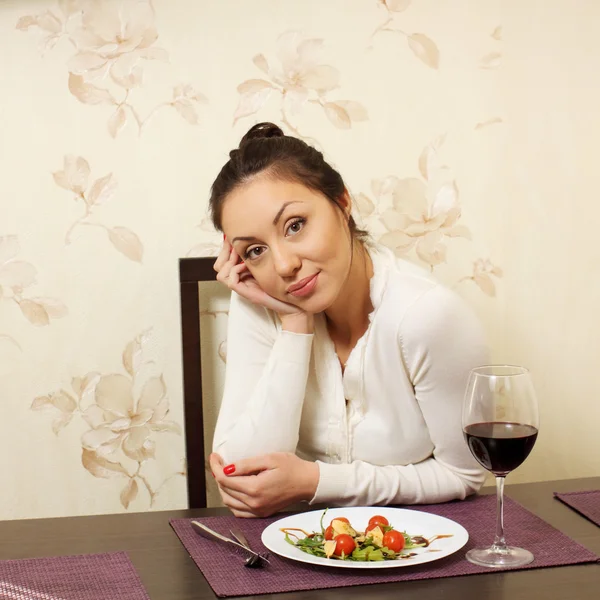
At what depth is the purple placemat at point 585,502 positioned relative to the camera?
113 centimetres

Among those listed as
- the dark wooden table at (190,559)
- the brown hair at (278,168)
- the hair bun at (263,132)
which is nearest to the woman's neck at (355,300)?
the brown hair at (278,168)

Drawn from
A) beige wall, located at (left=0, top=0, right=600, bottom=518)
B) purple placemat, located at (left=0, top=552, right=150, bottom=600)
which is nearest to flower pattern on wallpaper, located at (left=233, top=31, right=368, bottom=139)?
beige wall, located at (left=0, top=0, right=600, bottom=518)

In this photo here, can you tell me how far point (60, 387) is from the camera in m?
1.85

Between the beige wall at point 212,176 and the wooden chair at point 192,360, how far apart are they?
0.15m

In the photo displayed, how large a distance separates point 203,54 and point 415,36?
470 mm

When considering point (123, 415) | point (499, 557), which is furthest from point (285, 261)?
point (123, 415)

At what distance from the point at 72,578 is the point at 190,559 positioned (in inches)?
5.3

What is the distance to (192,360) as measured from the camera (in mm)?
1709

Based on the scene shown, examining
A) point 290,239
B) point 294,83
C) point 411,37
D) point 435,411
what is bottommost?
point 435,411

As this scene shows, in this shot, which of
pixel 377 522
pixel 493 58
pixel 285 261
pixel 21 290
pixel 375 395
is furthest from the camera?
pixel 493 58

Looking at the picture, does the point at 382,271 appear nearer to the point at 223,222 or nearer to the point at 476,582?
the point at 223,222

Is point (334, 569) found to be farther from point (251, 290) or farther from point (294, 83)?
point (294, 83)

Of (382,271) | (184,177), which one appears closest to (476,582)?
(382,271)

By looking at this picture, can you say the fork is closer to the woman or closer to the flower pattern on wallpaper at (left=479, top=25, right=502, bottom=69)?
the woman
